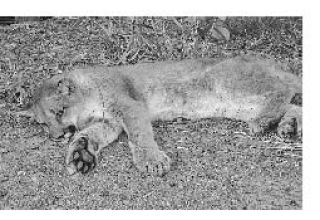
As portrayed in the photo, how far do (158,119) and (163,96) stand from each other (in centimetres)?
25

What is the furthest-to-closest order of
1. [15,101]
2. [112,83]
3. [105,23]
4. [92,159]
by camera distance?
[105,23]
[15,101]
[112,83]
[92,159]

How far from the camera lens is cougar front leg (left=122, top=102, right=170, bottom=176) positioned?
434 cm

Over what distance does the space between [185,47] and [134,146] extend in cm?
229

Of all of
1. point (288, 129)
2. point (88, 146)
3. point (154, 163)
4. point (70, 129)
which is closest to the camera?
point (154, 163)

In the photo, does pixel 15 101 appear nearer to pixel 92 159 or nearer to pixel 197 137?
pixel 92 159

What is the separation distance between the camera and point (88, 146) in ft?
14.8

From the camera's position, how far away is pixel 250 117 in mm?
5074

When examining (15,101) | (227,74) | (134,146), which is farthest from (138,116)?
(15,101)

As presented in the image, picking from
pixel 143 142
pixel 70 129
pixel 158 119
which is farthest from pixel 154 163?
pixel 70 129

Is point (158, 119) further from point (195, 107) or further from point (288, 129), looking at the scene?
point (288, 129)

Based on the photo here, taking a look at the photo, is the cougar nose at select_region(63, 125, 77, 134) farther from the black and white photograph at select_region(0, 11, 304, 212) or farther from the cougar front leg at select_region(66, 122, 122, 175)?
the cougar front leg at select_region(66, 122, 122, 175)

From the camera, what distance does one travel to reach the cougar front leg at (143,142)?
4.34 meters

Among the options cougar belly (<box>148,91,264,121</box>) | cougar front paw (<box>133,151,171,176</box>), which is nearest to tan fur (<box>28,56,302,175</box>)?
cougar belly (<box>148,91,264,121</box>)

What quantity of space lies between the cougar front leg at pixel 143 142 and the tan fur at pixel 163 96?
10 mm
